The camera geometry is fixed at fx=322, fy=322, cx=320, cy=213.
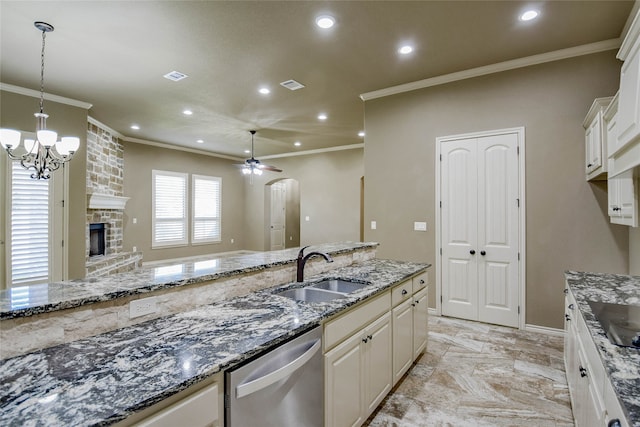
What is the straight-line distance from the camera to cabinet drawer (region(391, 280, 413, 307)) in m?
2.33

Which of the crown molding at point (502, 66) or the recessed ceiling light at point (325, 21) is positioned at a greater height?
the recessed ceiling light at point (325, 21)

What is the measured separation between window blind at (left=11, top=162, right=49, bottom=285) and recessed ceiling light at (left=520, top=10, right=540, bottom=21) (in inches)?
244

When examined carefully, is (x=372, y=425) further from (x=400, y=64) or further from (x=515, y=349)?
(x=400, y=64)

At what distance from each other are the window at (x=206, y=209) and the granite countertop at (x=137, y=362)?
7.83 m

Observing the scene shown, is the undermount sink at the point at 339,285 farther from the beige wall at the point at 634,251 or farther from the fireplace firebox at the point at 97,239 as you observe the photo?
the fireplace firebox at the point at 97,239

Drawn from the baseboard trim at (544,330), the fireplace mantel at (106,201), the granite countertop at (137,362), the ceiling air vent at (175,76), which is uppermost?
the ceiling air vent at (175,76)

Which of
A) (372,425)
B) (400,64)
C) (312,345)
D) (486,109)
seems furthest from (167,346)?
(486,109)

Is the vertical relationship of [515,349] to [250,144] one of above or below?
below

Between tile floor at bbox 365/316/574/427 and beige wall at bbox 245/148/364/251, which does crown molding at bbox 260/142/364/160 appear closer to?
beige wall at bbox 245/148/364/251

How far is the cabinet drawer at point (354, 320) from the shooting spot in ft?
5.34

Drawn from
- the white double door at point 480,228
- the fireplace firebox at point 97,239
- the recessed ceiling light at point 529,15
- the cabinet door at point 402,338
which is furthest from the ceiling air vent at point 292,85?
the fireplace firebox at point 97,239

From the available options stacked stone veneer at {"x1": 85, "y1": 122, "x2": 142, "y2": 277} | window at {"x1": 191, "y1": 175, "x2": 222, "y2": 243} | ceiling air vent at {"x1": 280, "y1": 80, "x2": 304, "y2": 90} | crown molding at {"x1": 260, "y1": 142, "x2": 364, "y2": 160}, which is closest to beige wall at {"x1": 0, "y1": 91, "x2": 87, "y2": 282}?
stacked stone veneer at {"x1": 85, "y1": 122, "x2": 142, "y2": 277}

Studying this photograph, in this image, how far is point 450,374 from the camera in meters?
2.72

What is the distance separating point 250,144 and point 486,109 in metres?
5.76
